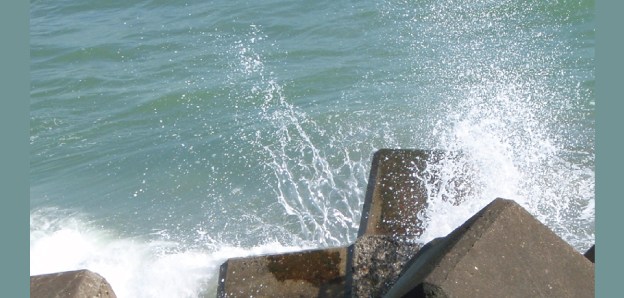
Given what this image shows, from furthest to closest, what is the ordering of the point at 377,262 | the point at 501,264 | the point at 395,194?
the point at 395,194
the point at 377,262
the point at 501,264

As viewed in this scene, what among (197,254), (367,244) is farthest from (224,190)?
(367,244)

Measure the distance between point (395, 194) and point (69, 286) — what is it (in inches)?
77.3

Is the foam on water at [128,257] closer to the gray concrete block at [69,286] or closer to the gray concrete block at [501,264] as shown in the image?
the gray concrete block at [69,286]

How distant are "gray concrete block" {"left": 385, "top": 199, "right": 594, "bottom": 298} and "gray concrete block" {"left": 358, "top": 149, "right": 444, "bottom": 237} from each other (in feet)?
3.67

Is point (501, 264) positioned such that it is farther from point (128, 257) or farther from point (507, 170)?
point (128, 257)

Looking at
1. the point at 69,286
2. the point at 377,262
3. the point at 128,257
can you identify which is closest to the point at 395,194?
the point at 377,262

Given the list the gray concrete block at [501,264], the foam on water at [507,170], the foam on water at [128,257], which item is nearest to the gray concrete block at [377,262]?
the foam on water at [507,170]

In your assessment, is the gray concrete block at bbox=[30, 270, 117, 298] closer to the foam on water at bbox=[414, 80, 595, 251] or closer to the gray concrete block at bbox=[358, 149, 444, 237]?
the gray concrete block at bbox=[358, 149, 444, 237]

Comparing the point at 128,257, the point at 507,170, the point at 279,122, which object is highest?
the point at 507,170

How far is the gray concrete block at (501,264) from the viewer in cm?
229

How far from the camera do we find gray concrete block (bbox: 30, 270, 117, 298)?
9.28 feet

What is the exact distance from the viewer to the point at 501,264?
2379 millimetres

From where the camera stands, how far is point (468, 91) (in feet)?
28.6

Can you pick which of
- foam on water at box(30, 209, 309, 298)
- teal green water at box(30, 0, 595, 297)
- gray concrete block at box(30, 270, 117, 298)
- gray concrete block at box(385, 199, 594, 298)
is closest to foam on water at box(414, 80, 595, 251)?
teal green water at box(30, 0, 595, 297)
